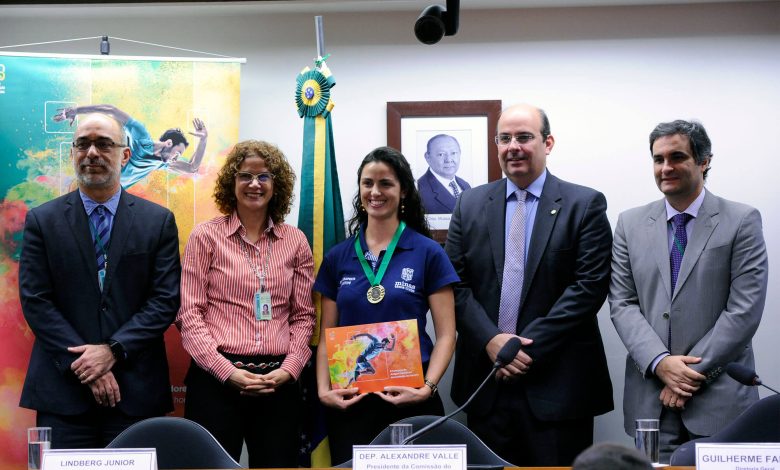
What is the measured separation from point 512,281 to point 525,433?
62cm

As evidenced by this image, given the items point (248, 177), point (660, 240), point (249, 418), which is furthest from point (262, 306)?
point (660, 240)

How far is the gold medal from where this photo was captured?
3.38 metres

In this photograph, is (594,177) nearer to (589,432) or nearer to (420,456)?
(589,432)

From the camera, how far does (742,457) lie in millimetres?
2080

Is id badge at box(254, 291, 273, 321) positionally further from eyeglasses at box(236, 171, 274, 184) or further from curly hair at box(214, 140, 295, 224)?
eyeglasses at box(236, 171, 274, 184)

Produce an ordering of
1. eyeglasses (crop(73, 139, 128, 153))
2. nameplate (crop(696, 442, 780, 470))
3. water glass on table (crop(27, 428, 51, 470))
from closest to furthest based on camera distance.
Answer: nameplate (crop(696, 442, 780, 470))
water glass on table (crop(27, 428, 51, 470))
eyeglasses (crop(73, 139, 128, 153))

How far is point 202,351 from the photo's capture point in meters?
3.30

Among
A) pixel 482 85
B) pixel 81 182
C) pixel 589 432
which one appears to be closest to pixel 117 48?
pixel 81 182

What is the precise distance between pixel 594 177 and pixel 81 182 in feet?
8.21

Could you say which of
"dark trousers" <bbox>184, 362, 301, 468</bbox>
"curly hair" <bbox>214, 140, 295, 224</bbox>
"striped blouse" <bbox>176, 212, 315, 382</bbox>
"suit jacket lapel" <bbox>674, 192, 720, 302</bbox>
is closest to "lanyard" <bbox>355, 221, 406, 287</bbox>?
"striped blouse" <bbox>176, 212, 315, 382</bbox>

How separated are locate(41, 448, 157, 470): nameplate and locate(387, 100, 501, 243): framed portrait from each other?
2350 millimetres

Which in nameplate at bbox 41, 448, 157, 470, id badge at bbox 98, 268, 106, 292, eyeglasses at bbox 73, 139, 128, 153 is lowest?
nameplate at bbox 41, 448, 157, 470

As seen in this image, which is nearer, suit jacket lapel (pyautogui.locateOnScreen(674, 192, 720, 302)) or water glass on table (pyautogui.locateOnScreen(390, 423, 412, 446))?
water glass on table (pyautogui.locateOnScreen(390, 423, 412, 446))

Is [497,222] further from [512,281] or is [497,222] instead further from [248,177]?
[248,177]
